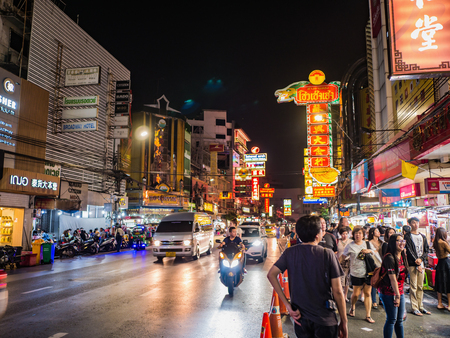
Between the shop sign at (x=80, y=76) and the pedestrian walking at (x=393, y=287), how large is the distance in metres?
22.5

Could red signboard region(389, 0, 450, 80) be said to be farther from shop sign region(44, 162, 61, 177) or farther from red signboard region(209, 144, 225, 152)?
red signboard region(209, 144, 225, 152)

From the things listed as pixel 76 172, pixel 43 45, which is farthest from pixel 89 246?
pixel 43 45

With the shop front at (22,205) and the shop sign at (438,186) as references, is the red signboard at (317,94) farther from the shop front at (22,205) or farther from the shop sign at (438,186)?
the shop front at (22,205)

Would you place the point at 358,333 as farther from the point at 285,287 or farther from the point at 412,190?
the point at 412,190

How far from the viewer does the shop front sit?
63.2ft

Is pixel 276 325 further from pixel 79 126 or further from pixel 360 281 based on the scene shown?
pixel 79 126

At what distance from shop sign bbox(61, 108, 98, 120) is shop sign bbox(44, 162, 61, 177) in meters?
3.21

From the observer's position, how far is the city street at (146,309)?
20.6 ft

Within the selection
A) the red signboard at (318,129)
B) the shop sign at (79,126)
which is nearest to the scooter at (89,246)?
the shop sign at (79,126)

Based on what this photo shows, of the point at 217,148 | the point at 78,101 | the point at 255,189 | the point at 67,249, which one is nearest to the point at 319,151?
the point at 78,101

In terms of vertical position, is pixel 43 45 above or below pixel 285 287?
above

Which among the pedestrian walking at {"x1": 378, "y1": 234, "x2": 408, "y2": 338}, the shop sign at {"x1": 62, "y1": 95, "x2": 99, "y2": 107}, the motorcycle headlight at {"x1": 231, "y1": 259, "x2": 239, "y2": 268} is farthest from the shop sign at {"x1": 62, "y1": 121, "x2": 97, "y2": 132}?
the pedestrian walking at {"x1": 378, "y1": 234, "x2": 408, "y2": 338}

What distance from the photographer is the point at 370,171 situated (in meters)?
21.7

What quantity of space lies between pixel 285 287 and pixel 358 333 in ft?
6.42
